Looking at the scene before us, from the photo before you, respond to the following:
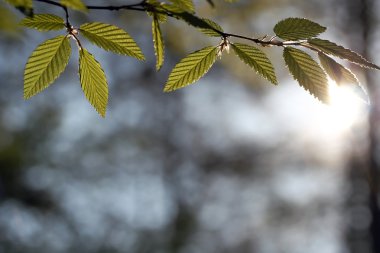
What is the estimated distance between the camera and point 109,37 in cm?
80

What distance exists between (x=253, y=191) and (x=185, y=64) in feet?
37.1

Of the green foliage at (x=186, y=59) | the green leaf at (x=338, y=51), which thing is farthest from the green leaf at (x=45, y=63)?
the green leaf at (x=338, y=51)

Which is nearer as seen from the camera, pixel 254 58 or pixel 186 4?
pixel 186 4

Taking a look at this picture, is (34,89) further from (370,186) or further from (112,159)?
(112,159)

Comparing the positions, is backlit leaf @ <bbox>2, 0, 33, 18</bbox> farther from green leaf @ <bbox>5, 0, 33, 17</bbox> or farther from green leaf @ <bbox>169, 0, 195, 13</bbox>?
green leaf @ <bbox>169, 0, 195, 13</bbox>

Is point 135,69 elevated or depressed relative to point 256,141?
elevated

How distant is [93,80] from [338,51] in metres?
0.42

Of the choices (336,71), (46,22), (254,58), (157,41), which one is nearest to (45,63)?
(46,22)

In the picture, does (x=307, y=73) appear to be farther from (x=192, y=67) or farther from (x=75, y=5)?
(x=75, y=5)

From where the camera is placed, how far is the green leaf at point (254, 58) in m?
0.81

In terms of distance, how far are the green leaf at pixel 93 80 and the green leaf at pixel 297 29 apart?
0.32m

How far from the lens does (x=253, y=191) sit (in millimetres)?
11867

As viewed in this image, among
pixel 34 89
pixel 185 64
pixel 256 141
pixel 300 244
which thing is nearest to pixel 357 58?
pixel 185 64

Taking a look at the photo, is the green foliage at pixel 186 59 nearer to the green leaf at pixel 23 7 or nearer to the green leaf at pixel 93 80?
the green leaf at pixel 93 80
